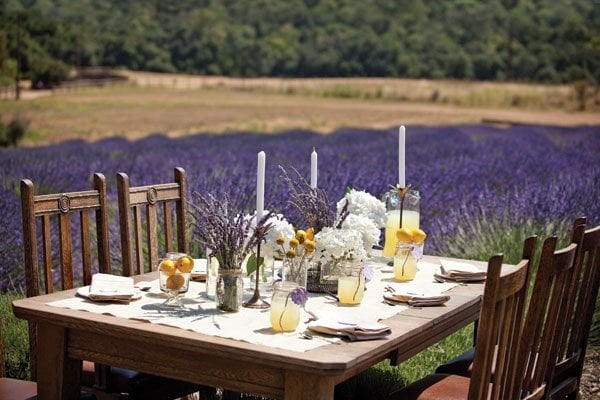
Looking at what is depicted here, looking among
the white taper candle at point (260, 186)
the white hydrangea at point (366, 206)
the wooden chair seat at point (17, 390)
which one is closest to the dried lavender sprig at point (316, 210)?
the white hydrangea at point (366, 206)

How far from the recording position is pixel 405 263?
327 centimetres

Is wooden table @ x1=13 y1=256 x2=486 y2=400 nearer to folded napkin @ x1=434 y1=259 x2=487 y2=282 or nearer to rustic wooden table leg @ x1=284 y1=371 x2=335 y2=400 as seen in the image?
rustic wooden table leg @ x1=284 y1=371 x2=335 y2=400

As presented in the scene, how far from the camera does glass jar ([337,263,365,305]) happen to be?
113 inches

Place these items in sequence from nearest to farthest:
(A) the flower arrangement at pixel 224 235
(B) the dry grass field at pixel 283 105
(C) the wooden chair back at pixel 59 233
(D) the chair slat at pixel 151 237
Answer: (A) the flower arrangement at pixel 224 235, (C) the wooden chair back at pixel 59 233, (D) the chair slat at pixel 151 237, (B) the dry grass field at pixel 283 105

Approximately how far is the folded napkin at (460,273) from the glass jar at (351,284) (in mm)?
525

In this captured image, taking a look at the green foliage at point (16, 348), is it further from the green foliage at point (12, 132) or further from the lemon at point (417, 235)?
the green foliage at point (12, 132)

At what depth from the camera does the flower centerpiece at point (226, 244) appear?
268 centimetres

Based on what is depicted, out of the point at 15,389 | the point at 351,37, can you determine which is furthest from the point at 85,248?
Result: the point at 351,37

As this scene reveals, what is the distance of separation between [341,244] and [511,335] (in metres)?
0.60

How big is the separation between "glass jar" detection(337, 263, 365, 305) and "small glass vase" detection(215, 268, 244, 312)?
314mm

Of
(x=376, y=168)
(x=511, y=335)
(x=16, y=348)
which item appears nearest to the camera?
(x=511, y=335)

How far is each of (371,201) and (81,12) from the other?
612cm

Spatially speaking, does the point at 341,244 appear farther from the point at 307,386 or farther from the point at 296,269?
the point at 307,386

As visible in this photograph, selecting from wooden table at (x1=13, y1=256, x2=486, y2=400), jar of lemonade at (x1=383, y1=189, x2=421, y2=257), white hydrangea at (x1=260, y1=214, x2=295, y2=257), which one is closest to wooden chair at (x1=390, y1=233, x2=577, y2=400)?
wooden table at (x1=13, y1=256, x2=486, y2=400)
